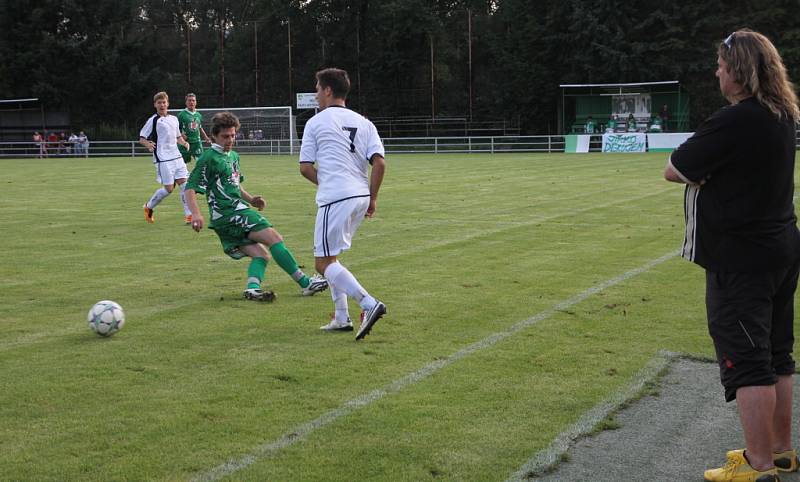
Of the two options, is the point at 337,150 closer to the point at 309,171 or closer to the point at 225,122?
the point at 309,171

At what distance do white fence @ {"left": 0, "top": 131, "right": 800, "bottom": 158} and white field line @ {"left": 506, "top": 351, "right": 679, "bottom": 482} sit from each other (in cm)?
3823

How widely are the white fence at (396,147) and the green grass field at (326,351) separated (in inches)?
1244

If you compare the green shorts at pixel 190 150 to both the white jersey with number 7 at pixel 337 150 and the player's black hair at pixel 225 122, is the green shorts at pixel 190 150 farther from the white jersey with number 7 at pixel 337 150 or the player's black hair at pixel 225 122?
the white jersey with number 7 at pixel 337 150

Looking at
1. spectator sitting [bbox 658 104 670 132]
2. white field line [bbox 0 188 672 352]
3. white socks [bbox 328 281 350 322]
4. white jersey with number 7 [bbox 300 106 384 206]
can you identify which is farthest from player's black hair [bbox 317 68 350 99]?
spectator sitting [bbox 658 104 670 132]

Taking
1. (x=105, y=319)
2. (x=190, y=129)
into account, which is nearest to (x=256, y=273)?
(x=105, y=319)

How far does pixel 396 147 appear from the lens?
48312 mm

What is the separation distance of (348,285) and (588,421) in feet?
7.81

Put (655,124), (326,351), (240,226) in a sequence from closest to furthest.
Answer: (326,351)
(240,226)
(655,124)

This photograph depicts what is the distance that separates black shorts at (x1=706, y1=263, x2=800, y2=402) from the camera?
157 inches

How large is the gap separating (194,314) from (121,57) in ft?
198

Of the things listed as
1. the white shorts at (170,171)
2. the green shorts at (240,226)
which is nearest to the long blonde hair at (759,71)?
the green shorts at (240,226)

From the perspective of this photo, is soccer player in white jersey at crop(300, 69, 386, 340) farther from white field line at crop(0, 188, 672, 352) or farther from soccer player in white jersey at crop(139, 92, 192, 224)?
soccer player in white jersey at crop(139, 92, 192, 224)

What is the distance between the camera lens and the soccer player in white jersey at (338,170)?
6742 millimetres

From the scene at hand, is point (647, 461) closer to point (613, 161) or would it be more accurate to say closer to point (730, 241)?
point (730, 241)
